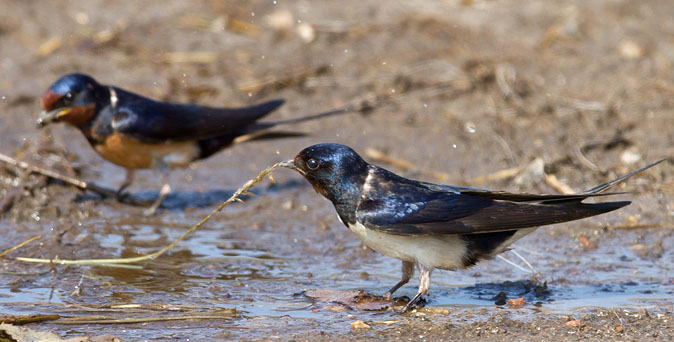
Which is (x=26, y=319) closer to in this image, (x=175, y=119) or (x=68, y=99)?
(x=68, y=99)

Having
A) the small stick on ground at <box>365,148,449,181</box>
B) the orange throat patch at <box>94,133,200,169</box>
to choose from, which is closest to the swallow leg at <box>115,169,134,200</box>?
the orange throat patch at <box>94,133,200,169</box>

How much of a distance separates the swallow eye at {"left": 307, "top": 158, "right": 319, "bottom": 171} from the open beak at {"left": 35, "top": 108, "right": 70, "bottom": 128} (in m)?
2.62

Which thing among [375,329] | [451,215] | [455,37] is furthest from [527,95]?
[375,329]

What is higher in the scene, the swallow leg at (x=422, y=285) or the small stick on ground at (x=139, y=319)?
the swallow leg at (x=422, y=285)

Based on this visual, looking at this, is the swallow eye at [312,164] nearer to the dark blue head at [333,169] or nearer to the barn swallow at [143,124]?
the dark blue head at [333,169]

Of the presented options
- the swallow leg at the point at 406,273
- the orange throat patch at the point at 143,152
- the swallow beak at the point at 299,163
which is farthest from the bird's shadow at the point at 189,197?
the swallow leg at the point at 406,273

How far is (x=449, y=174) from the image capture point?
7520 mm

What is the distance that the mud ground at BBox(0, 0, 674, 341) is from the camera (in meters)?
4.73

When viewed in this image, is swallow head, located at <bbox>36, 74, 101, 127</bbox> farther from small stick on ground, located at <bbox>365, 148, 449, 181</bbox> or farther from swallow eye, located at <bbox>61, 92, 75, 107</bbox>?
small stick on ground, located at <bbox>365, 148, 449, 181</bbox>

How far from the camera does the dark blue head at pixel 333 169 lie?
4.86 meters

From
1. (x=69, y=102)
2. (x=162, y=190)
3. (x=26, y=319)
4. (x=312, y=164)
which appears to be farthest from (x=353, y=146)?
(x=26, y=319)

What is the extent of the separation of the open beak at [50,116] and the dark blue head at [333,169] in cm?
258

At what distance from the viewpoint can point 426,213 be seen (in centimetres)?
483

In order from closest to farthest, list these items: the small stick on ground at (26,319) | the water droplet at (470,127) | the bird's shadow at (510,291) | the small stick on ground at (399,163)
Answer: the small stick on ground at (26,319)
the bird's shadow at (510,291)
the small stick on ground at (399,163)
the water droplet at (470,127)
